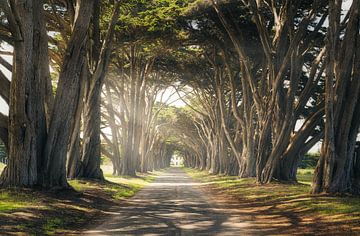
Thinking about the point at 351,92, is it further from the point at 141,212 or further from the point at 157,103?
the point at 157,103

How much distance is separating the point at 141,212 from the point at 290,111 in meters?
10.8

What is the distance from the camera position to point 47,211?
1133 centimetres

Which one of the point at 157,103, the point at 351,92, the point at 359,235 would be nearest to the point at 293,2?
the point at 351,92

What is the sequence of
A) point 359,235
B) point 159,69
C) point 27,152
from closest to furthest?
point 359,235 < point 27,152 < point 159,69

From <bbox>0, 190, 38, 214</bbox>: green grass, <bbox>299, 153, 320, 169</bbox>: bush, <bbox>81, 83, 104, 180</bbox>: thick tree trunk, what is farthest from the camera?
<bbox>299, 153, 320, 169</bbox>: bush

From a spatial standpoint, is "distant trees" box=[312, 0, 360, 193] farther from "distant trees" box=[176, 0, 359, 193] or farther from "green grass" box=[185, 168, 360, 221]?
"green grass" box=[185, 168, 360, 221]

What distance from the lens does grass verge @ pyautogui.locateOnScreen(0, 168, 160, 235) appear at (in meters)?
9.35

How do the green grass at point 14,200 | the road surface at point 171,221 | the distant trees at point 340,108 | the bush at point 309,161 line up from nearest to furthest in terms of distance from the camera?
the road surface at point 171,221 → the green grass at point 14,200 → the distant trees at point 340,108 → the bush at point 309,161

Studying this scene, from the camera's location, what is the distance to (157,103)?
55.8m

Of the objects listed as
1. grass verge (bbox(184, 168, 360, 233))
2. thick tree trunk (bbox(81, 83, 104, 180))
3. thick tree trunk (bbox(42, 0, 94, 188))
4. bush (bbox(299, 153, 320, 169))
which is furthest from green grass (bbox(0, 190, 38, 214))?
bush (bbox(299, 153, 320, 169))

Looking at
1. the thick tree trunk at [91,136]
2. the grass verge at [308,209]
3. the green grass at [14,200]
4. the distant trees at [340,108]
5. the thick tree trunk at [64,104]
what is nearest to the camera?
the grass verge at [308,209]

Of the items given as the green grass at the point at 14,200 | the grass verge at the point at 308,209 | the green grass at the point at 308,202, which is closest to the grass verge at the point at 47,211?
the green grass at the point at 14,200

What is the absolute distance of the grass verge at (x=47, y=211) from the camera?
9352 mm

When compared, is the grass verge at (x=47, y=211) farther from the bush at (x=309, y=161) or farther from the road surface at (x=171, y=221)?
the bush at (x=309, y=161)
